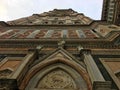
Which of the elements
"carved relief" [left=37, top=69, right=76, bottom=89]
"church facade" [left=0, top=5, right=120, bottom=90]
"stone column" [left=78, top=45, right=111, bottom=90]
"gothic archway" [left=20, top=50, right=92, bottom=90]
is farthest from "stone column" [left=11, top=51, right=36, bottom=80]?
"stone column" [left=78, top=45, right=111, bottom=90]

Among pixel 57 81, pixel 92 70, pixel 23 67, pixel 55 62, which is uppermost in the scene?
pixel 23 67

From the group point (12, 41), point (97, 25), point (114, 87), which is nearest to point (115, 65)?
point (114, 87)

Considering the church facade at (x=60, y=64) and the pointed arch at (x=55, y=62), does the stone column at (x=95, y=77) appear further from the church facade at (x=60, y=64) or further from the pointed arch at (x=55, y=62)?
the pointed arch at (x=55, y=62)

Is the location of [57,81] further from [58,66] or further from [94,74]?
[94,74]

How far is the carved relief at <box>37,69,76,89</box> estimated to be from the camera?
9.95 meters

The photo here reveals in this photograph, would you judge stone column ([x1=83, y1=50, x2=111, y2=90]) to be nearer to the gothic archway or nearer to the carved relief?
the gothic archway

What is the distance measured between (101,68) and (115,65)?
0.95 meters

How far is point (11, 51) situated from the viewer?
13.9 metres

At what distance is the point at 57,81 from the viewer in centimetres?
1029

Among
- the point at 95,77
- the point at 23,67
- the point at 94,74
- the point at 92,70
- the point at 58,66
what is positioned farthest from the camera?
the point at 58,66

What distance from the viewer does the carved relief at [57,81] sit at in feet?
32.7

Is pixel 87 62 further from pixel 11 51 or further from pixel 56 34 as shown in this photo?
pixel 56 34

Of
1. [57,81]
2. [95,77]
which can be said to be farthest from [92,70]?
[57,81]

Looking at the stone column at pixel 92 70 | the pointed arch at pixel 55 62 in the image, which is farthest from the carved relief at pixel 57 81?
the stone column at pixel 92 70
